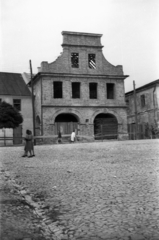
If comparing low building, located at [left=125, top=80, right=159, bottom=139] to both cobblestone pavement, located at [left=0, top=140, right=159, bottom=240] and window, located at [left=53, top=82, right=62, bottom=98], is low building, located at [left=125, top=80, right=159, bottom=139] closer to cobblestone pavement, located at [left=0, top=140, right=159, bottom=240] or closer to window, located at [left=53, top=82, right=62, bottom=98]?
window, located at [left=53, top=82, right=62, bottom=98]

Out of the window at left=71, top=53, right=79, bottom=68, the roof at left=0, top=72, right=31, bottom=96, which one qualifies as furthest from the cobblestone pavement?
the roof at left=0, top=72, right=31, bottom=96

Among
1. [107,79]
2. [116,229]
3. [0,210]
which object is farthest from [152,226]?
[107,79]

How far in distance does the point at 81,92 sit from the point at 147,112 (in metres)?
7.90

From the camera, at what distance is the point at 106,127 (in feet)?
99.8

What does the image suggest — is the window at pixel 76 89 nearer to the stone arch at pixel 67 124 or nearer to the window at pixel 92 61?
the stone arch at pixel 67 124

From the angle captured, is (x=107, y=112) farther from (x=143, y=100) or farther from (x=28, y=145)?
(x=28, y=145)

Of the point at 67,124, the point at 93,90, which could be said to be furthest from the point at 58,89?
the point at 93,90

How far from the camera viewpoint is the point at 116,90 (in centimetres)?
3166

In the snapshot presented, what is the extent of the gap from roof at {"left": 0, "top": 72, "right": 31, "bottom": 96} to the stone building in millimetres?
1768

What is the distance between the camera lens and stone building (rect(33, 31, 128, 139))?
2922 centimetres

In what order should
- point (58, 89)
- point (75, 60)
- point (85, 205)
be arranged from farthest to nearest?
point (75, 60)
point (58, 89)
point (85, 205)

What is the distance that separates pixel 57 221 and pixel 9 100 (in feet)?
92.2

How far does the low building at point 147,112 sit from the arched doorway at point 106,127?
6.16ft

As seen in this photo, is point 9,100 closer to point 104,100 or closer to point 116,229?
point 104,100
